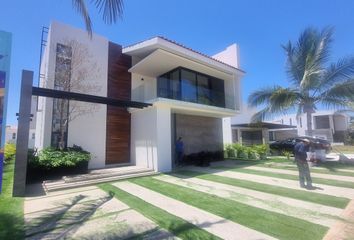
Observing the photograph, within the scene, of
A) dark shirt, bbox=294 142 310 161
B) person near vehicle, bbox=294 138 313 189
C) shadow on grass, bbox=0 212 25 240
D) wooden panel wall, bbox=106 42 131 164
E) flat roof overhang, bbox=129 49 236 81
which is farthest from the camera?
wooden panel wall, bbox=106 42 131 164

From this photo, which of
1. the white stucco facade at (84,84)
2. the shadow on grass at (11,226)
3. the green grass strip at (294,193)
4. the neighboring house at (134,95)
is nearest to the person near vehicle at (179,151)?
the neighboring house at (134,95)

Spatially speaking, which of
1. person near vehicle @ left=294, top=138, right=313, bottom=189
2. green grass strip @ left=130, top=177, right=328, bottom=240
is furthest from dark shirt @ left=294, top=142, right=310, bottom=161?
green grass strip @ left=130, top=177, right=328, bottom=240

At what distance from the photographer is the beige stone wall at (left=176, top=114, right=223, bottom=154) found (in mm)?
14625

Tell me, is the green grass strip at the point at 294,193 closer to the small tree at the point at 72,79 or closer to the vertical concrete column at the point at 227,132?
the small tree at the point at 72,79

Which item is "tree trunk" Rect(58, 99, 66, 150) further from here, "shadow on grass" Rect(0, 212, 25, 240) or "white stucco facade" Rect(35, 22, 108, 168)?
"shadow on grass" Rect(0, 212, 25, 240)

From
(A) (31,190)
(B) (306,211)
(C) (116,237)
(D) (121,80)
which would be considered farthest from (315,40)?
(A) (31,190)

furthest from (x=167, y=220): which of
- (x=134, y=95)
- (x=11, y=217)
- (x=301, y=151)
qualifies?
(x=134, y=95)

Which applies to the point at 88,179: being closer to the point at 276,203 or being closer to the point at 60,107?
the point at 60,107

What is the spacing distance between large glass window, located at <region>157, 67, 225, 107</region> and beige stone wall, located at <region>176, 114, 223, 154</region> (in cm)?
208

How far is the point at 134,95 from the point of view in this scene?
44.1 feet

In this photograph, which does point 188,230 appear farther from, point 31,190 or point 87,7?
point 31,190

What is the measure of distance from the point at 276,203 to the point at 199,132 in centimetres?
1019

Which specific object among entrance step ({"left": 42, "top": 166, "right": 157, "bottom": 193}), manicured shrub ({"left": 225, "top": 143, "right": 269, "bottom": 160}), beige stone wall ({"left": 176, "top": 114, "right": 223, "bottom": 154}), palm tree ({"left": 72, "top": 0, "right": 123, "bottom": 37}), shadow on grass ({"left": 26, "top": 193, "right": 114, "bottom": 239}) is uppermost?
palm tree ({"left": 72, "top": 0, "right": 123, "bottom": 37})

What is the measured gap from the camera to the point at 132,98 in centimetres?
1358
